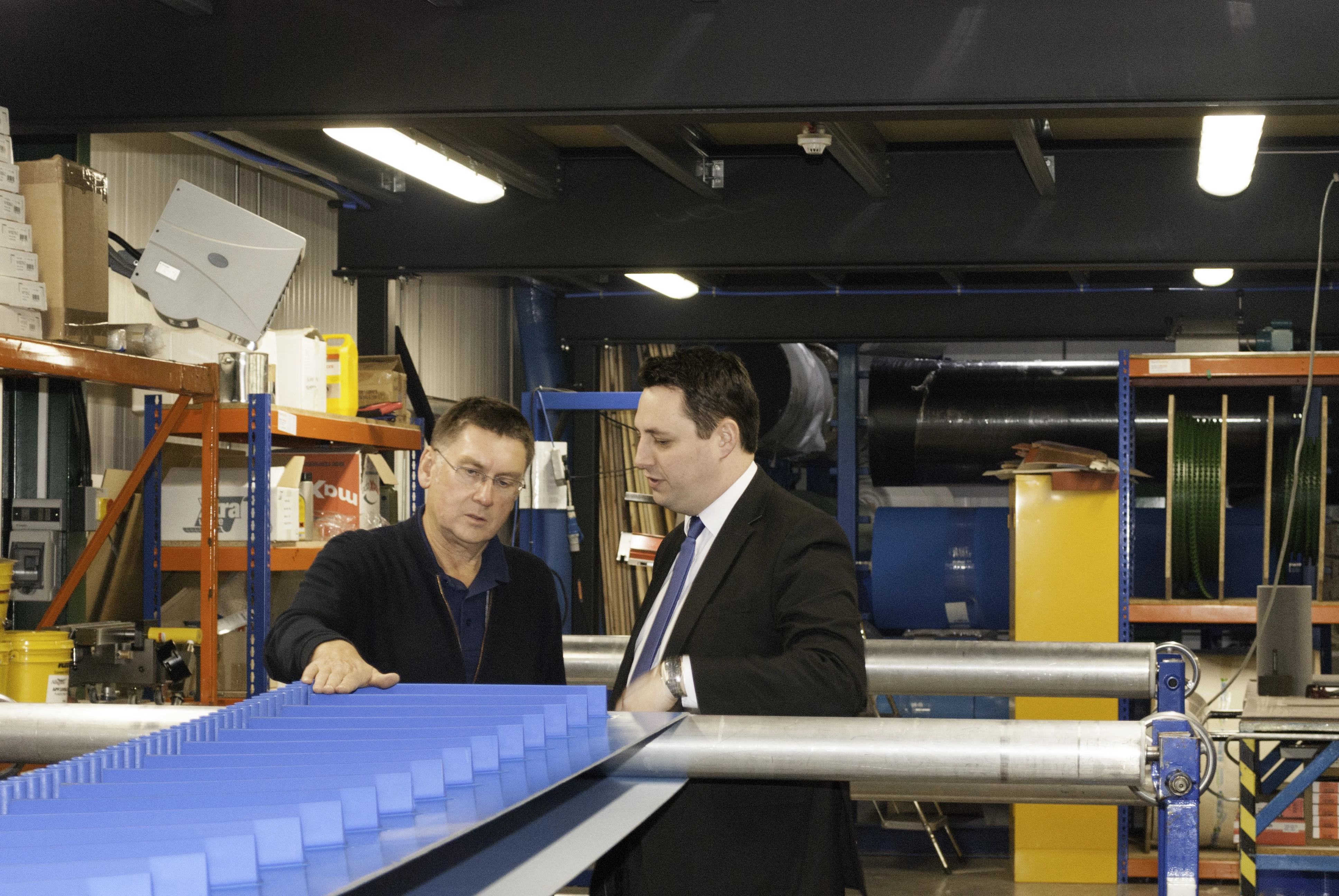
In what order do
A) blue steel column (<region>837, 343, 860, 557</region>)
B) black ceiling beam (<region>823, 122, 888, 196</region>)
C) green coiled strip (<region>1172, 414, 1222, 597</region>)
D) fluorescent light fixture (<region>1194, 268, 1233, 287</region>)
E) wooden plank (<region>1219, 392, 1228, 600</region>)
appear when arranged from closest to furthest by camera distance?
black ceiling beam (<region>823, 122, 888, 196</region>)
wooden plank (<region>1219, 392, 1228, 600</region>)
green coiled strip (<region>1172, 414, 1222, 597</region>)
fluorescent light fixture (<region>1194, 268, 1233, 287</region>)
blue steel column (<region>837, 343, 860, 557</region>)

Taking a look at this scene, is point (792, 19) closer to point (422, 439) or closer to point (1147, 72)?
point (1147, 72)

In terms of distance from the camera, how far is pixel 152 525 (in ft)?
16.8

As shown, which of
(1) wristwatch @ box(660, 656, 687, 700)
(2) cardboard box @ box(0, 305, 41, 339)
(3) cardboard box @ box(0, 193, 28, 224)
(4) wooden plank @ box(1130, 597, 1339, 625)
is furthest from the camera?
(4) wooden plank @ box(1130, 597, 1339, 625)

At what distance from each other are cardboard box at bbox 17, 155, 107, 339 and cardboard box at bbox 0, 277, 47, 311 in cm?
4

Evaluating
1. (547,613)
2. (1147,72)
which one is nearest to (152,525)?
(547,613)

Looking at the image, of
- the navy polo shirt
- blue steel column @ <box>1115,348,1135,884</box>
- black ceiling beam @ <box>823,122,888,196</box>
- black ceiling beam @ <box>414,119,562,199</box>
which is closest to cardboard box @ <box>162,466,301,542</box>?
black ceiling beam @ <box>414,119,562,199</box>

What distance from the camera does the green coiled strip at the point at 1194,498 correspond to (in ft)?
23.3

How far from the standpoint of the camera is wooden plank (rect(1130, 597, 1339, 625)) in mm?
6684

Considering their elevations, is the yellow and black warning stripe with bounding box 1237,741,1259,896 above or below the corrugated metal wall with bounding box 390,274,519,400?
below

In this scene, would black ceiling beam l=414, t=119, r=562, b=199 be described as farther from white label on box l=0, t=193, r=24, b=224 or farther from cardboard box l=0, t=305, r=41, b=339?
cardboard box l=0, t=305, r=41, b=339

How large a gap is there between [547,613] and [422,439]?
3.99m

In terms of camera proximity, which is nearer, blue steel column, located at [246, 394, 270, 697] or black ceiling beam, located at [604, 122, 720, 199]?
blue steel column, located at [246, 394, 270, 697]

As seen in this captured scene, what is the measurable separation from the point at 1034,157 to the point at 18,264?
3.89 m

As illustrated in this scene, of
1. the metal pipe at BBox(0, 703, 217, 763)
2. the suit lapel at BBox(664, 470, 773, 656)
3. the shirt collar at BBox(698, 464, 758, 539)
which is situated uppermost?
the shirt collar at BBox(698, 464, 758, 539)
